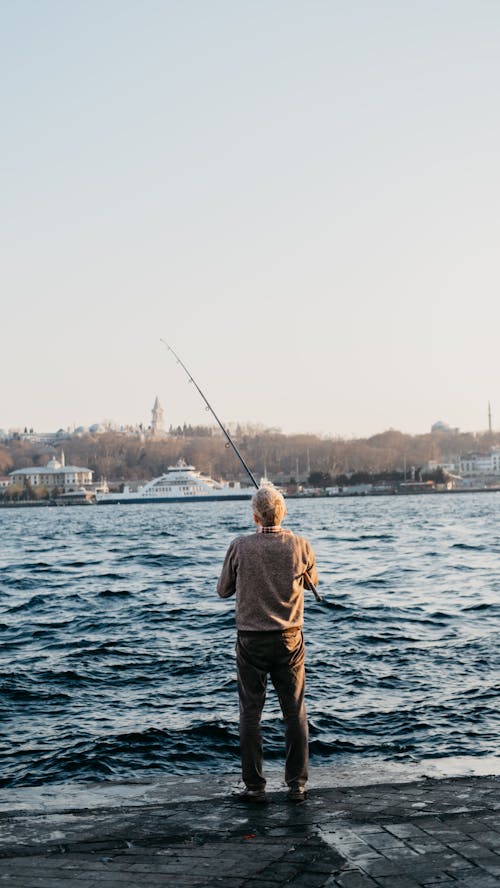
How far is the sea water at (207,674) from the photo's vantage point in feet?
23.3

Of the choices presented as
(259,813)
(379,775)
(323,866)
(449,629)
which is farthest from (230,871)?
(449,629)

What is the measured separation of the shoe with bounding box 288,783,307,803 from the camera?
191 inches

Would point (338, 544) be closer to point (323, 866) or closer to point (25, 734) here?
point (25, 734)

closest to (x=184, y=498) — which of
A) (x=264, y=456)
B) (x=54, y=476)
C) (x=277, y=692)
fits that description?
(x=54, y=476)

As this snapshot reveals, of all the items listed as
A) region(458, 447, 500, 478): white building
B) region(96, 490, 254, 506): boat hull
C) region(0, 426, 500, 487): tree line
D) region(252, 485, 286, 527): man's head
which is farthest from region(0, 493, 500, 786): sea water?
region(458, 447, 500, 478): white building

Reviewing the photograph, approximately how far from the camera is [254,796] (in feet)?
16.2

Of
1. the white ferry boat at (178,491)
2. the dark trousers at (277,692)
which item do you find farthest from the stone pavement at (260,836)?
the white ferry boat at (178,491)

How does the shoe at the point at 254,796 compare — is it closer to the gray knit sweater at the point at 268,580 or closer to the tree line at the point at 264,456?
the gray knit sweater at the point at 268,580

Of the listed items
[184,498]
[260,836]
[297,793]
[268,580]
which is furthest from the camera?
[184,498]

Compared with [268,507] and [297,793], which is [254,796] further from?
[268,507]

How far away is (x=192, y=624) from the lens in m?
13.3

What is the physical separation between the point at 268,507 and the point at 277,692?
91 centimetres

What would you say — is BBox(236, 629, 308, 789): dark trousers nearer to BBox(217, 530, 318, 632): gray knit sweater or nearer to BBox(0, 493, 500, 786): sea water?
BBox(217, 530, 318, 632): gray knit sweater

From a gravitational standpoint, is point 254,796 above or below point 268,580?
below
